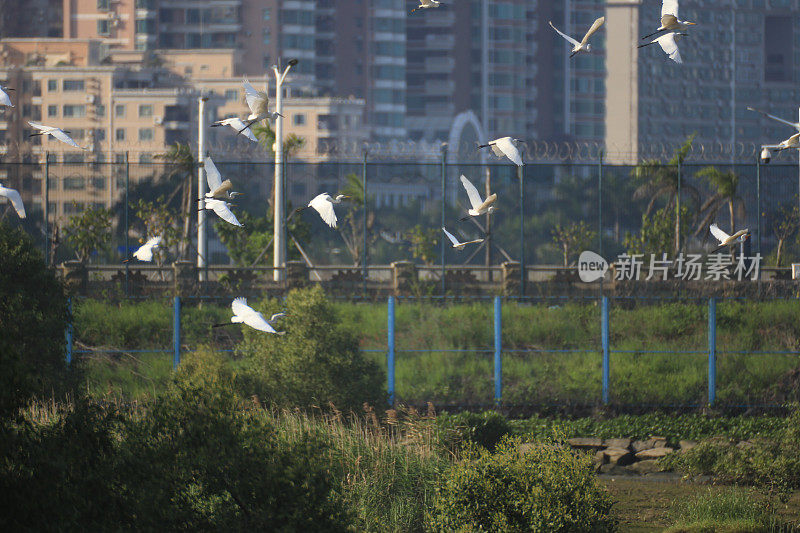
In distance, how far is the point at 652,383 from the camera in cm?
1830

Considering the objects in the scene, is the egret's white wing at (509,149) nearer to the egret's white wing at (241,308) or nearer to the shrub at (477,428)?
the egret's white wing at (241,308)

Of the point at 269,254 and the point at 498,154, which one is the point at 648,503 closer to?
the point at 498,154

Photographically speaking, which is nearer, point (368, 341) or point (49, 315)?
point (49, 315)

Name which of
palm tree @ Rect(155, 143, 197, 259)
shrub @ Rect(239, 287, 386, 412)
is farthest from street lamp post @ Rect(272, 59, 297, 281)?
shrub @ Rect(239, 287, 386, 412)

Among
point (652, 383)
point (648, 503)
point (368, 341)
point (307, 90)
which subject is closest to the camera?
point (648, 503)

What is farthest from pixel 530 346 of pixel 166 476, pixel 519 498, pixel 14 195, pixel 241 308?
pixel 166 476

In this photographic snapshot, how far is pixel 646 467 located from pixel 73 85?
6515 cm

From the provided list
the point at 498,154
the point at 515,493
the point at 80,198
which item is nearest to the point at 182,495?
the point at 515,493

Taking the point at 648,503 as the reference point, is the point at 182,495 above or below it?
above

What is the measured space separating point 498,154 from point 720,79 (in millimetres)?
97917

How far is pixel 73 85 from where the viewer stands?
73562 mm

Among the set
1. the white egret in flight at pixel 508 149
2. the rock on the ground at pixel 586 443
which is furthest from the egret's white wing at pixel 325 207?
the rock on the ground at pixel 586 443

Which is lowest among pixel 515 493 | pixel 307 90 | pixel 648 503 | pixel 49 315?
pixel 648 503

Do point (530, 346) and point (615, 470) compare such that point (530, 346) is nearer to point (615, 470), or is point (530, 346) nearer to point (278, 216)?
point (615, 470)
